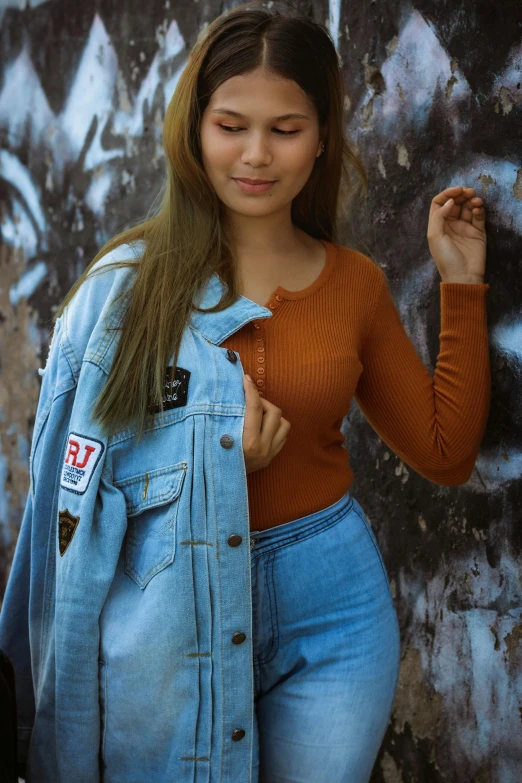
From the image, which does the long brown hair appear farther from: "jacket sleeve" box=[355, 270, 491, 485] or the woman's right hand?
"jacket sleeve" box=[355, 270, 491, 485]

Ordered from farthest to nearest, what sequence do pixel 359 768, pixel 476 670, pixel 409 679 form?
pixel 409 679
pixel 476 670
pixel 359 768

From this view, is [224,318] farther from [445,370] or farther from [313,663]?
[313,663]

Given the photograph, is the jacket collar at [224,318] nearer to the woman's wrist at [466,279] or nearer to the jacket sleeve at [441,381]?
the jacket sleeve at [441,381]

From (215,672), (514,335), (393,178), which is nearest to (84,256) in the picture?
(393,178)

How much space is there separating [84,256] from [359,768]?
2.73m

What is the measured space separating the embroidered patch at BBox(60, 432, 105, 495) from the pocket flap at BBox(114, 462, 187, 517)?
77 mm

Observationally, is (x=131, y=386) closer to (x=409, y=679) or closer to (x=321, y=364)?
(x=321, y=364)

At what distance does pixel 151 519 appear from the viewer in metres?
1.84

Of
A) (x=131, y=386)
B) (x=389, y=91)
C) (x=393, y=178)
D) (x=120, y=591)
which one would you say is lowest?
(x=120, y=591)

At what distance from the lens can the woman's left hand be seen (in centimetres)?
224

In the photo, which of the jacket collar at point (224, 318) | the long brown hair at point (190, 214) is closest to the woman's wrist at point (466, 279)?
the long brown hair at point (190, 214)

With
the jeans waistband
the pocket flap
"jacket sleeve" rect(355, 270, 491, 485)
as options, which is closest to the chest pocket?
the pocket flap

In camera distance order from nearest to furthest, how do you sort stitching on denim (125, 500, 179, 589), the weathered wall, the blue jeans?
1. stitching on denim (125, 500, 179, 589)
2. the blue jeans
3. the weathered wall

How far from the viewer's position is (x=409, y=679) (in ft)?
9.09
